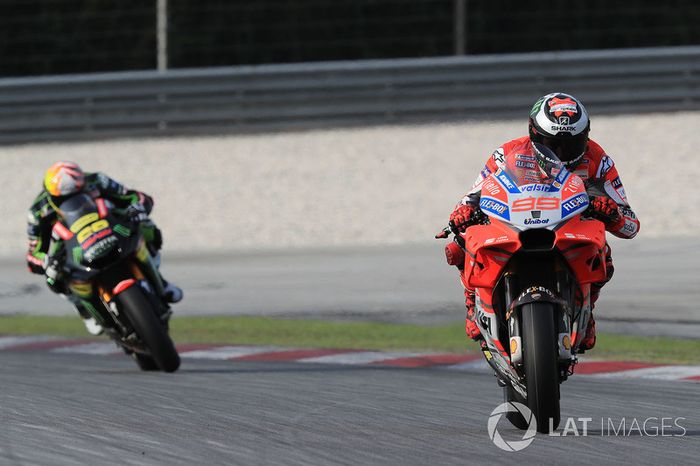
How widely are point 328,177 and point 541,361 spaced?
12.8 meters

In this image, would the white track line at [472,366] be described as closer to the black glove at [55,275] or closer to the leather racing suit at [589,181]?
the black glove at [55,275]

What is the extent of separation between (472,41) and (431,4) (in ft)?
2.32

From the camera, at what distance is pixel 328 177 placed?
1945 cm

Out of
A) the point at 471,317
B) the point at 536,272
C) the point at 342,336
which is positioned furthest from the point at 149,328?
the point at 536,272

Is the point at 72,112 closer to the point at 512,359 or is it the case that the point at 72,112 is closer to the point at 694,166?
the point at 694,166

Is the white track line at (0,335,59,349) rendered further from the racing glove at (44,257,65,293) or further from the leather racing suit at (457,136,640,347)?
the leather racing suit at (457,136,640,347)

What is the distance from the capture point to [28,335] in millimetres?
14227

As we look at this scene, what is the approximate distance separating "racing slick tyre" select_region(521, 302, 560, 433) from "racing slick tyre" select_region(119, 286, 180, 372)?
4.05 metres

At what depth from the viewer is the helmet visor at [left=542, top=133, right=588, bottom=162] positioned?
24.3 ft

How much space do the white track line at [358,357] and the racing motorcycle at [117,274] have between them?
1.24 meters

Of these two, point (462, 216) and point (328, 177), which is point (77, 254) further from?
point (328, 177)

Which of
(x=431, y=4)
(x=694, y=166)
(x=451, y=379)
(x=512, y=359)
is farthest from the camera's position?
(x=431, y=4)

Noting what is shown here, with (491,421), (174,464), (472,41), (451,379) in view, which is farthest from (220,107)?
(174,464)

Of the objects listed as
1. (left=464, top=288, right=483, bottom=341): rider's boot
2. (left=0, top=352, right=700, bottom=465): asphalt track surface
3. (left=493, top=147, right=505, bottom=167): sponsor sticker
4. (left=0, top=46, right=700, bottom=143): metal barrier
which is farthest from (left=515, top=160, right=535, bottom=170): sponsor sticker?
(left=0, top=46, right=700, bottom=143): metal barrier
